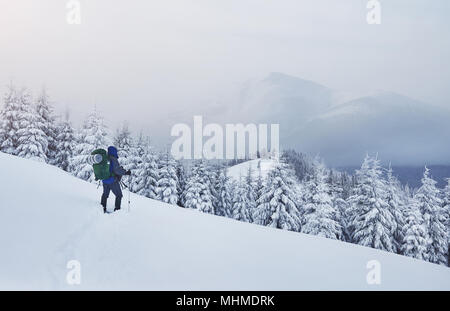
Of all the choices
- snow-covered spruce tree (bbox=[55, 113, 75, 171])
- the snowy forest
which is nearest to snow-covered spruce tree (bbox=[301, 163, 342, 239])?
the snowy forest

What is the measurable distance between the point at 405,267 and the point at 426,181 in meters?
28.9

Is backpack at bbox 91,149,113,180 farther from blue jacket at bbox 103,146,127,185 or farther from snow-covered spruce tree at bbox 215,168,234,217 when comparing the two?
snow-covered spruce tree at bbox 215,168,234,217

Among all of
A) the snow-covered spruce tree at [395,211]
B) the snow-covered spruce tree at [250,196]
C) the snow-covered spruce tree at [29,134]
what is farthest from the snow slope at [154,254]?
the snow-covered spruce tree at [250,196]

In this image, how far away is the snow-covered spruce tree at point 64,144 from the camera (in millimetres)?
36719

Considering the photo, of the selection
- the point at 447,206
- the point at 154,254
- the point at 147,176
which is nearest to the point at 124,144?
the point at 147,176

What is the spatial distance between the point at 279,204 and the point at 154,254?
25904 millimetres

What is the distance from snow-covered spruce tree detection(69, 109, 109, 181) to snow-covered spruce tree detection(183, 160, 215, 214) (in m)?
12.0

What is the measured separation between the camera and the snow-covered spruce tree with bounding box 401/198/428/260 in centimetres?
2995

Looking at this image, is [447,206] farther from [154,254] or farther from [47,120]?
[47,120]

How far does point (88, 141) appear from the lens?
34219mm

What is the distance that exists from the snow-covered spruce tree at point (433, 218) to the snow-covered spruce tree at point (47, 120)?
40.7 m

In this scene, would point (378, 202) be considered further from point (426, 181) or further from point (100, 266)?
point (100, 266)

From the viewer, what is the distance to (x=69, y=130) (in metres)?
37.7
